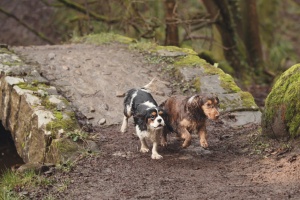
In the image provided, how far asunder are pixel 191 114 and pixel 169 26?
7.59m

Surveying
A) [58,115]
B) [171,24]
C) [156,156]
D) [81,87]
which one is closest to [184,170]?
[156,156]

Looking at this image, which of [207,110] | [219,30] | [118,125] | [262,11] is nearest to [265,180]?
[207,110]

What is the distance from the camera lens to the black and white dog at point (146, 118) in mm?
7007

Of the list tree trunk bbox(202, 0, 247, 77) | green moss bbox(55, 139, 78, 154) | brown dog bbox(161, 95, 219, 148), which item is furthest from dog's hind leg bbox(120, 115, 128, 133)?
tree trunk bbox(202, 0, 247, 77)

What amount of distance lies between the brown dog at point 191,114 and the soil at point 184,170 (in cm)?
34

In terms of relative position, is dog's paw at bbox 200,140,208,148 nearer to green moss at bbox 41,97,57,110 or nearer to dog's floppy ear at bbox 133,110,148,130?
dog's floppy ear at bbox 133,110,148,130

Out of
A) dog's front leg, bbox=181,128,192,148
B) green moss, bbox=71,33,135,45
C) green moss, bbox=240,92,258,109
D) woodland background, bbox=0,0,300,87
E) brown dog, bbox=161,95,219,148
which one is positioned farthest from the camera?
woodland background, bbox=0,0,300,87

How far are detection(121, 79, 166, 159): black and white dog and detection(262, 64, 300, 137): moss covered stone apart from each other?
1.37 metres

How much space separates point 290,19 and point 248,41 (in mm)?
12738

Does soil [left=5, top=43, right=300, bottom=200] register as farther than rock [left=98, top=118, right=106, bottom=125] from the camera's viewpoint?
No

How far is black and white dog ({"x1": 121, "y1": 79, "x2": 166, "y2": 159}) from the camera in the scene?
23.0ft

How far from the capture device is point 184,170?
682cm

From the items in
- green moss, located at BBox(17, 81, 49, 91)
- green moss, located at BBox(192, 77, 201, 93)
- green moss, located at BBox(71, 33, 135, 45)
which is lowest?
green moss, located at BBox(192, 77, 201, 93)

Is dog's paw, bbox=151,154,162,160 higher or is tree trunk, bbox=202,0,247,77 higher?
tree trunk, bbox=202,0,247,77
